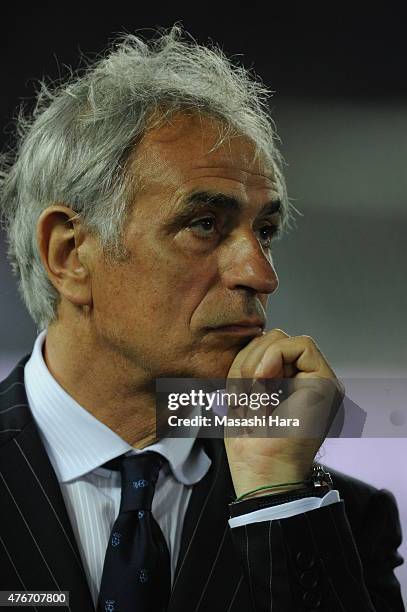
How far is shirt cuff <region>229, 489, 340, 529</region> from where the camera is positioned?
37.3 inches

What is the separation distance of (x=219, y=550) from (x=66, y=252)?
45 centimetres

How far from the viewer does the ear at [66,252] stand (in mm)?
1086

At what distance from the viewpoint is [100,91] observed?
1129mm

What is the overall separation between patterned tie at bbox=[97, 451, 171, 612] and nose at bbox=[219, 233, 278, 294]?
0.89 ft

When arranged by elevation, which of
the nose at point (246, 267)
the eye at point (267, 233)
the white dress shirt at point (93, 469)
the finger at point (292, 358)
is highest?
the eye at point (267, 233)

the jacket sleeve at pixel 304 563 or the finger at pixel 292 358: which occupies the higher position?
the finger at pixel 292 358

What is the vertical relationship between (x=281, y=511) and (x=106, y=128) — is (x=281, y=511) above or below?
below

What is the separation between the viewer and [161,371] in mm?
1049

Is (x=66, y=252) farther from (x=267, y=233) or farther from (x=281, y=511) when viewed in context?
(x=281, y=511)

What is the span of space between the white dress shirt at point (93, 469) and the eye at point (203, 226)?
282 millimetres

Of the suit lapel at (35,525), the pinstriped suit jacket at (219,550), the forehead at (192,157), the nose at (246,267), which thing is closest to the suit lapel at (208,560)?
the pinstriped suit jacket at (219,550)

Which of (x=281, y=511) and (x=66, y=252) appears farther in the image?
(x=66, y=252)

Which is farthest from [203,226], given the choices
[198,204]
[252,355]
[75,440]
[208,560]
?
[208,560]

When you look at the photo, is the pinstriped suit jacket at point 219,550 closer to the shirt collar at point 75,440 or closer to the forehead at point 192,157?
the shirt collar at point 75,440
